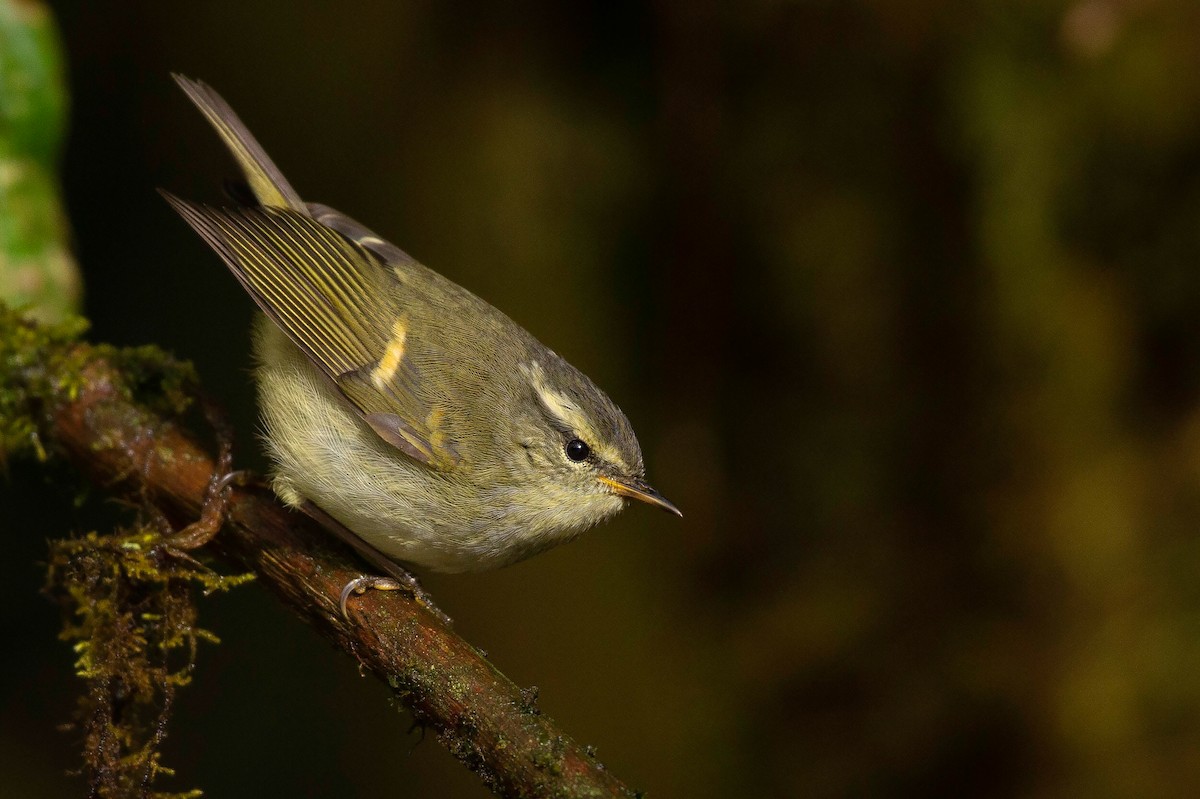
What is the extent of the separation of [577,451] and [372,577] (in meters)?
0.59

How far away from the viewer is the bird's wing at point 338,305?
237cm

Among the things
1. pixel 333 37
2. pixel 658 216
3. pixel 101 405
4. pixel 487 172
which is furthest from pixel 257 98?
pixel 101 405

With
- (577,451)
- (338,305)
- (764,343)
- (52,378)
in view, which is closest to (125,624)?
(52,378)

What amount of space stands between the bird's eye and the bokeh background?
1.37m

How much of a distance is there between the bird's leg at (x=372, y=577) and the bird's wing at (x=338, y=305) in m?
0.24

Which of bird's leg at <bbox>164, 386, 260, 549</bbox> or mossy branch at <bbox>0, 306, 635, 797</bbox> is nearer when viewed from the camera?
mossy branch at <bbox>0, 306, 635, 797</bbox>

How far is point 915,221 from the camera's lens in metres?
3.41

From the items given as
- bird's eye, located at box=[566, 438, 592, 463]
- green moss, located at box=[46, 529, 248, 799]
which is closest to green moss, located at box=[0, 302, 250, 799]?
green moss, located at box=[46, 529, 248, 799]

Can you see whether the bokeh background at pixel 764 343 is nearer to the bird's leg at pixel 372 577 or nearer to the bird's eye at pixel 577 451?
the bird's leg at pixel 372 577

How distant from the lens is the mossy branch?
1.72 meters

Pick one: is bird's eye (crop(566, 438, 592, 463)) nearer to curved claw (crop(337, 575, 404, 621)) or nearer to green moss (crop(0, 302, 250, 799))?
curved claw (crop(337, 575, 404, 621))

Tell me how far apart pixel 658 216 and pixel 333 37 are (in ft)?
5.13

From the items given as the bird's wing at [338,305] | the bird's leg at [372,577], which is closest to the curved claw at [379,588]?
the bird's leg at [372,577]

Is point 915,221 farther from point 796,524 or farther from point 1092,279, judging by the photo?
point 796,524
